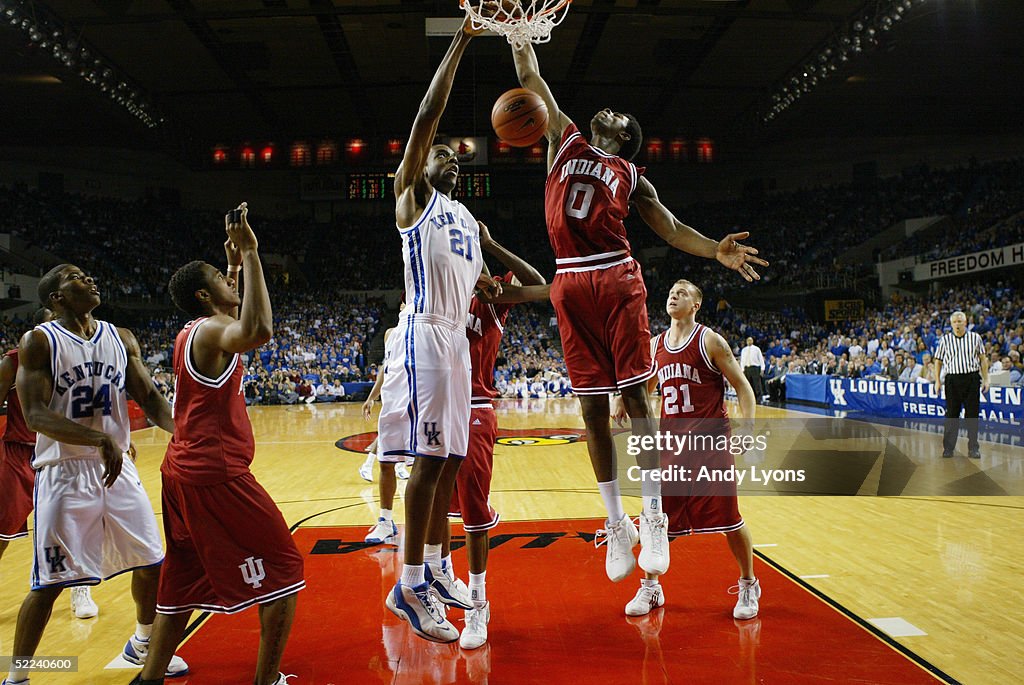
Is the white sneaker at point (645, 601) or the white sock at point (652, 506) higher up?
the white sock at point (652, 506)

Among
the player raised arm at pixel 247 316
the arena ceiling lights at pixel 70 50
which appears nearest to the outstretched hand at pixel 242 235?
the player raised arm at pixel 247 316

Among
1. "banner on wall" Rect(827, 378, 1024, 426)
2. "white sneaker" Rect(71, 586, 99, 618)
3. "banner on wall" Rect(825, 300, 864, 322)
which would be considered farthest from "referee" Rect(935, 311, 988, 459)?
"banner on wall" Rect(825, 300, 864, 322)

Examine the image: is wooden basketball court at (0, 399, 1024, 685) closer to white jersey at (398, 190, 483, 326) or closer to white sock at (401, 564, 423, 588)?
white sock at (401, 564, 423, 588)

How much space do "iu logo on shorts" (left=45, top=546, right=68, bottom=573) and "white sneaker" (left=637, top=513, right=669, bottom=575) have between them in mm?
2757

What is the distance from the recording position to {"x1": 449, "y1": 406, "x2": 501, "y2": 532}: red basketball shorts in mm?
4168

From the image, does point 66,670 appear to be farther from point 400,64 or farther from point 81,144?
point 81,144

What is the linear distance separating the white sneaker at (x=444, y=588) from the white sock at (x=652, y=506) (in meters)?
1.08

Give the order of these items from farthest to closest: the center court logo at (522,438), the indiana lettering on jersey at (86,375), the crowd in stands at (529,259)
→ the crowd in stands at (529,259), the center court logo at (522,438), the indiana lettering on jersey at (86,375)

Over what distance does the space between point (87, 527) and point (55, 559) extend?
0.19m

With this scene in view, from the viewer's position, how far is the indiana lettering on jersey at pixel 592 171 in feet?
13.0

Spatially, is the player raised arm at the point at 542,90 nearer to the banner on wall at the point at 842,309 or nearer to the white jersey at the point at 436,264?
the white jersey at the point at 436,264

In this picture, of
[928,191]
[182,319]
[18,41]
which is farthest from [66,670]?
[928,191]

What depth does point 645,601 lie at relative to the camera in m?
4.32

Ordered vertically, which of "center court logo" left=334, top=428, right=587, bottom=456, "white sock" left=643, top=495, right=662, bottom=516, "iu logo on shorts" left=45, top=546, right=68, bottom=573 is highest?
"white sock" left=643, top=495, right=662, bottom=516
